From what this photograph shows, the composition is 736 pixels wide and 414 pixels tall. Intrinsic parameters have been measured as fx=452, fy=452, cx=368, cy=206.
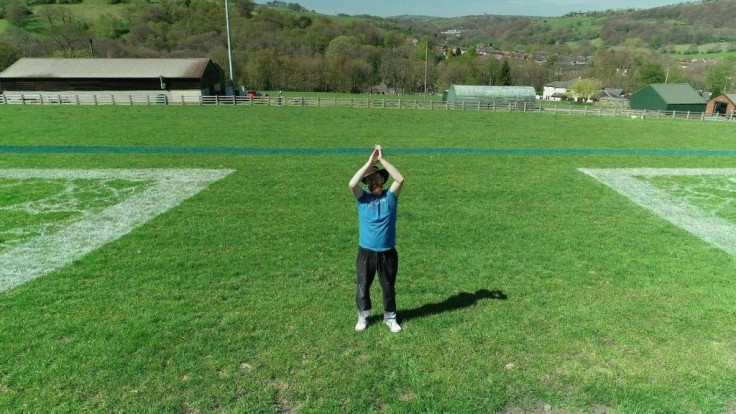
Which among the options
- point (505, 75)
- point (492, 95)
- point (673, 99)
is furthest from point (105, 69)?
point (505, 75)

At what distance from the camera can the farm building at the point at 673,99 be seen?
5225cm

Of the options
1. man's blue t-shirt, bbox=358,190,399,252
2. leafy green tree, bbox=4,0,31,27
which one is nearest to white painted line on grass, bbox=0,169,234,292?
man's blue t-shirt, bbox=358,190,399,252

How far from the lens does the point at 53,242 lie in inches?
332

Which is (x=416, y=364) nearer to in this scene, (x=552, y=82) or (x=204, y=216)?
(x=204, y=216)

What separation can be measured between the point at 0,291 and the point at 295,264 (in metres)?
4.23

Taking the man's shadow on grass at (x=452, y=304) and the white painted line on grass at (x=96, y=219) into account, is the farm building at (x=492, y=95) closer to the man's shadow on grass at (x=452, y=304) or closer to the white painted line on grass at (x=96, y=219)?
the white painted line on grass at (x=96, y=219)

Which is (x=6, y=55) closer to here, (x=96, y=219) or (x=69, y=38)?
(x=69, y=38)

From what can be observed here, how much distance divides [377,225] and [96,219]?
25.1 ft

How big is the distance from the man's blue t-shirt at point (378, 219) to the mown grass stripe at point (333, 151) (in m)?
13.1

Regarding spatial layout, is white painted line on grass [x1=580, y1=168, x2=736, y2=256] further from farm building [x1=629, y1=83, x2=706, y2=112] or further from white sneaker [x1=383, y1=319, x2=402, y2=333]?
farm building [x1=629, y1=83, x2=706, y2=112]

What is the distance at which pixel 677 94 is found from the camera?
5309cm

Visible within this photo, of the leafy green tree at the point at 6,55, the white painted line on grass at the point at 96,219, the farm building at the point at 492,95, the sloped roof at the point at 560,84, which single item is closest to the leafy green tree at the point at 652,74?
the sloped roof at the point at 560,84

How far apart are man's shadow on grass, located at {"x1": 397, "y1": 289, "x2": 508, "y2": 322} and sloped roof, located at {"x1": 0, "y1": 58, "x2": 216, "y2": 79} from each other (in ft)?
147

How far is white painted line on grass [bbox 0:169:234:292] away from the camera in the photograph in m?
7.41
